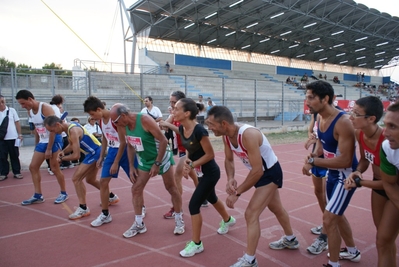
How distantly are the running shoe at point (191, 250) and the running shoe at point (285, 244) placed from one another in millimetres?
928

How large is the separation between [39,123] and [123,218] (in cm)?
255

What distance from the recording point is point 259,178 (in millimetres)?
3088

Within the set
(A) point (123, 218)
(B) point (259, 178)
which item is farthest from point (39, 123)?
(B) point (259, 178)

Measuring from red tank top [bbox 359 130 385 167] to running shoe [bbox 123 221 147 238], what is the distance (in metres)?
3.07

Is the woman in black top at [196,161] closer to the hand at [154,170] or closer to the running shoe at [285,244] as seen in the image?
the hand at [154,170]

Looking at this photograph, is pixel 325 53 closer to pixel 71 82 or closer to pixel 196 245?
pixel 71 82

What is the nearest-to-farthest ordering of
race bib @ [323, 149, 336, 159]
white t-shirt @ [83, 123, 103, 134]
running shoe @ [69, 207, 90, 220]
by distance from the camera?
race bib @ [323, 149, 336, 159]
running shoe @ [69, 207, 90, 220]
white t-shirt @ [83, 123, 103, 134]

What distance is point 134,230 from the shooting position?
4.25 m

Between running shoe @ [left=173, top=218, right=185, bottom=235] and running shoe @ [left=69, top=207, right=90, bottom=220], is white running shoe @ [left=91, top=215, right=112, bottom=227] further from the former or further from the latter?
running shoe @ [left=173, top=218, right=185, bottom=235]

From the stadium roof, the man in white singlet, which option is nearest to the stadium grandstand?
the stadium roof

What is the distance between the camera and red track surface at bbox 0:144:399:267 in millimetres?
3557

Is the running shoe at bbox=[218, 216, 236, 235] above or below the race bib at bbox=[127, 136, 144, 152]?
below

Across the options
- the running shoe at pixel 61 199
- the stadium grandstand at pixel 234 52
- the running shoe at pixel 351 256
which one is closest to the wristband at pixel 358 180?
the running shoe at pixel 351 256

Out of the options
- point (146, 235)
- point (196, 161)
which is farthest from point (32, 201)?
point (196, 161)
